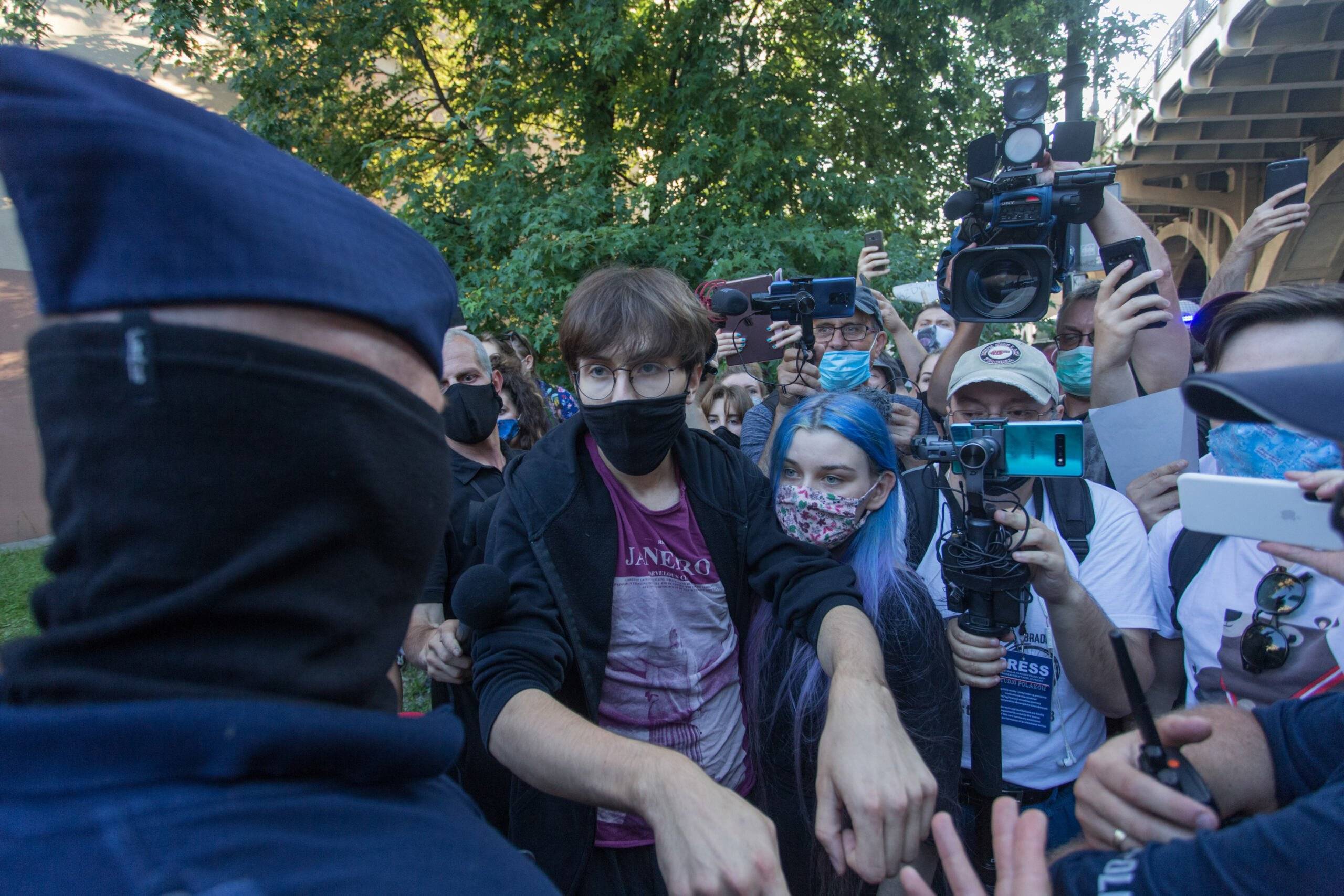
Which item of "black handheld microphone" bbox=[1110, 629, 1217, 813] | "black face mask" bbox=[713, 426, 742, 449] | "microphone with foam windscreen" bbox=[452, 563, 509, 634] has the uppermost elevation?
"black face mask" bbox=[713, 426, 742, 449]

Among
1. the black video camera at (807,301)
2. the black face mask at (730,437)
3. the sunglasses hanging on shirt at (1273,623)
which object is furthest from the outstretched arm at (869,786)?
the black face mask at (730,437)

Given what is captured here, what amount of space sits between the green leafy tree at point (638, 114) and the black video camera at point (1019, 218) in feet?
12.8

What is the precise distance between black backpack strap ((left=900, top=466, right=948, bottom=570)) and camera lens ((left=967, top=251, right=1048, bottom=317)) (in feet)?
2.31

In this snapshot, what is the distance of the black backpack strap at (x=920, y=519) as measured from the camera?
7.68 ft

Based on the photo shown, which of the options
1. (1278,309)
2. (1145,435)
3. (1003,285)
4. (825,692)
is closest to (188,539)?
(825,692)

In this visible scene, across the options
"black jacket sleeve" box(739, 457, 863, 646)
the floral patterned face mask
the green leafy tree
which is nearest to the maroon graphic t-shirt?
"black jacket sleeve" box(739, 457, 863, 646)

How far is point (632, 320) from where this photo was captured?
1972mm

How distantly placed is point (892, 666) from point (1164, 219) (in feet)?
55.9

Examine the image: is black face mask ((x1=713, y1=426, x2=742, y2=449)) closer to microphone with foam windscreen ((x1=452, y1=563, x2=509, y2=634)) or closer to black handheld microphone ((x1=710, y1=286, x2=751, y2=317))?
black handheld microphone ((x1=710, y1=286, x2=751, y2=317))

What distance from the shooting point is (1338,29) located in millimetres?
6672

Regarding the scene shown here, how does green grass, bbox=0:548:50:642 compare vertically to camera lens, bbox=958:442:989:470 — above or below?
below

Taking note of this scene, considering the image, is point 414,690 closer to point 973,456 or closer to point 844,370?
point 844,370

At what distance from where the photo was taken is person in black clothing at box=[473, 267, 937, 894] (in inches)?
64.1

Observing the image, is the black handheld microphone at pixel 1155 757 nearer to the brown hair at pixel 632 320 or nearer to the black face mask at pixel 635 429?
the black face mask at pixel 635 429
